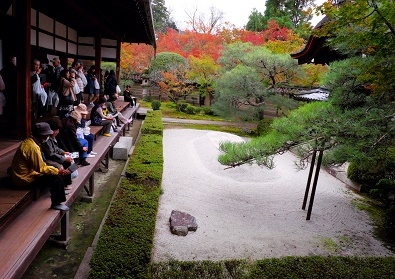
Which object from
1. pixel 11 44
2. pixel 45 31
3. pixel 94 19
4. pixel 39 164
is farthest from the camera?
pixel 45 31

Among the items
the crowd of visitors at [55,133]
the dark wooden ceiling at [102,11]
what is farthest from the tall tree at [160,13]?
the crowd of visitors at [55,133]

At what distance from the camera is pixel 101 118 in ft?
28.0

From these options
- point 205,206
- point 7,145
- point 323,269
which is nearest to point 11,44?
point 7,145

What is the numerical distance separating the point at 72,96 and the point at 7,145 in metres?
2.75

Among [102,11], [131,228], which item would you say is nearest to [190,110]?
[102,11]

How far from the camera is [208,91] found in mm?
24969

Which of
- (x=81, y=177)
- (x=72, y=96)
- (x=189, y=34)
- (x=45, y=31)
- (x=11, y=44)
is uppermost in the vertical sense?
(x=189, y=34)

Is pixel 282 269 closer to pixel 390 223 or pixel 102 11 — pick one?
pixel 390 223

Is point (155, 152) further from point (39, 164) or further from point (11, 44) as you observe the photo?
point (39, 164)

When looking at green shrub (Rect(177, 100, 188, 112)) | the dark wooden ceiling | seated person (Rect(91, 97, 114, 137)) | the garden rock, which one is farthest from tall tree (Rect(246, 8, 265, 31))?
the garden rock

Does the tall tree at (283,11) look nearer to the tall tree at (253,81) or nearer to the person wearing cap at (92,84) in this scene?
the tall tree at (253,81)

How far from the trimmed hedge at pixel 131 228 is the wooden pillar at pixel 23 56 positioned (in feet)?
7.27

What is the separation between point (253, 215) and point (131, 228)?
12.9ft

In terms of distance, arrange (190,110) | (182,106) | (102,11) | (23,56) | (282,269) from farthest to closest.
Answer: (182,106) < (190,110) < (102,11) < (23,56) < (282,269)
